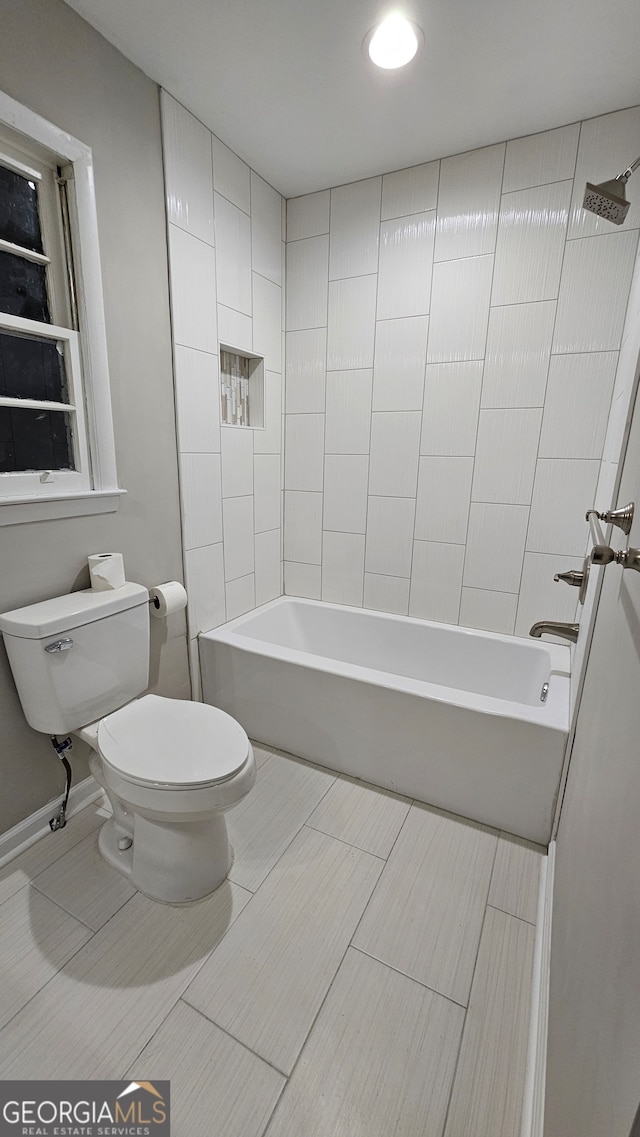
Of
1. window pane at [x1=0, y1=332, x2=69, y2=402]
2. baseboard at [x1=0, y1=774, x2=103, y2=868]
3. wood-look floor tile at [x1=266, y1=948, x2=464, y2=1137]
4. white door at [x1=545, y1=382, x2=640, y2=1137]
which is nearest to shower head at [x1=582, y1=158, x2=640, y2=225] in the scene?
white door at [x1=545, y1=382, x2=640, y2=1137]

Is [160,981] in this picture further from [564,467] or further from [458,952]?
[564,467]

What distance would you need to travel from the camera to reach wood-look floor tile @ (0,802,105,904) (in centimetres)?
141

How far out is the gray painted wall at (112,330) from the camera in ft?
4.24

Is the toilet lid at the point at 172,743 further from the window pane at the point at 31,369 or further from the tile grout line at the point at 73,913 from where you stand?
the window pane at the point at 31,369

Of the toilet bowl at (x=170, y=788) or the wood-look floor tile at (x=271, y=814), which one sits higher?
the toilet bowl at (x=170, y=788)

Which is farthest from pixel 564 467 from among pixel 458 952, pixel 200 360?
pixel 458 952

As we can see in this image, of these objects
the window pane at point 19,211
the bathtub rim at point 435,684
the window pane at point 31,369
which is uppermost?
the window pane at point 19,211

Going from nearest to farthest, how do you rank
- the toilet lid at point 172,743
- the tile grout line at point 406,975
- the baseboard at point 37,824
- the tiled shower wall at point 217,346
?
the tile grout line at point 406,975, the toilet lid at point 172,743, the baseboard at point 37,824, the tiled shower wall at point 217,346

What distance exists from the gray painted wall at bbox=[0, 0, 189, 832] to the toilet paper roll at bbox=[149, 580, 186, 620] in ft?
0.28

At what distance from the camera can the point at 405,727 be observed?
67.6 inches

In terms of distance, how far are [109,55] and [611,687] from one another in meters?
2.18

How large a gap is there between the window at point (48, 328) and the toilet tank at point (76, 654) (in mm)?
297

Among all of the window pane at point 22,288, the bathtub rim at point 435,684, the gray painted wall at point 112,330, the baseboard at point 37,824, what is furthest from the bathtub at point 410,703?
the window pane at point 22,288

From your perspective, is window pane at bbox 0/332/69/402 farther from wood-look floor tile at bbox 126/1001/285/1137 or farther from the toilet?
wood-look floor tile at bbox 126/1001/285/1137
